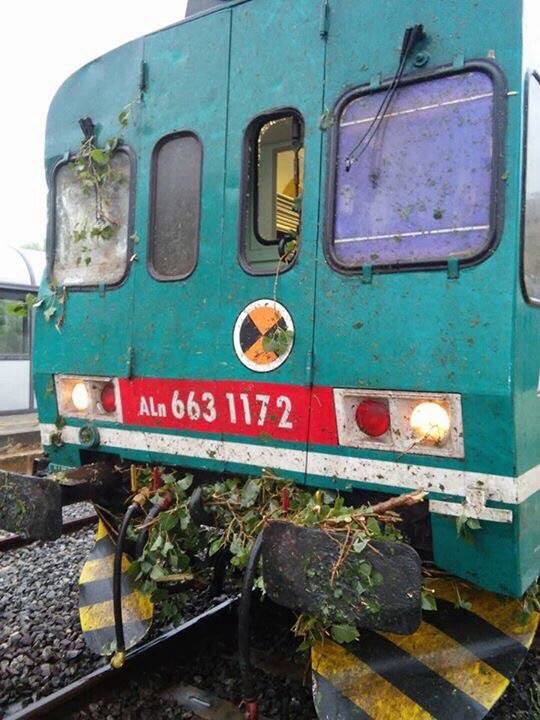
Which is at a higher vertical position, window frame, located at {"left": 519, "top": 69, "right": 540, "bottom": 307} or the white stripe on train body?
window frame, located at {"left": 519, "top": 69, "right": 540, "bottom": 307}

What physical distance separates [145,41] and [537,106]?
6.62 ft

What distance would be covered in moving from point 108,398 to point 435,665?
2059 mm

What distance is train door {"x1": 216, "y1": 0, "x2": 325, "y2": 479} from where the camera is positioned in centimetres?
280

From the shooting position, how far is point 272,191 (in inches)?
148

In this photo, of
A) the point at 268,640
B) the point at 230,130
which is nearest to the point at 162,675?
the point at 268,640

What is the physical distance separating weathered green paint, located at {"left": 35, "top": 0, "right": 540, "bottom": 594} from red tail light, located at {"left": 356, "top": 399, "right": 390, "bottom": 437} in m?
0.09

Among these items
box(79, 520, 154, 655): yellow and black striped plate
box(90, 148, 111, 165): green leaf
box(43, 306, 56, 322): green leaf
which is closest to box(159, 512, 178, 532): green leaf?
box(79, 520, 154, 655): yellow and black striped plate

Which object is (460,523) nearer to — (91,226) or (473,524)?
(473,524)

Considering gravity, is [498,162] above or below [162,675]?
above

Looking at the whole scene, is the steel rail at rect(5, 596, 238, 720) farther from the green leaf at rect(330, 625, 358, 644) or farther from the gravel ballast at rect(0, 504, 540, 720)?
the green leaf at rect(330, 625, 358, 644)

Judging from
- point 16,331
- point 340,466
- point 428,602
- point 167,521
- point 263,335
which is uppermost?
point 16,331

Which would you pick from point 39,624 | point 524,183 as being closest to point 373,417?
point 524,183

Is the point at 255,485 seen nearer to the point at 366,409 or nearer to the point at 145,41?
the point at 366,409

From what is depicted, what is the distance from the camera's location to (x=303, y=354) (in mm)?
2773
